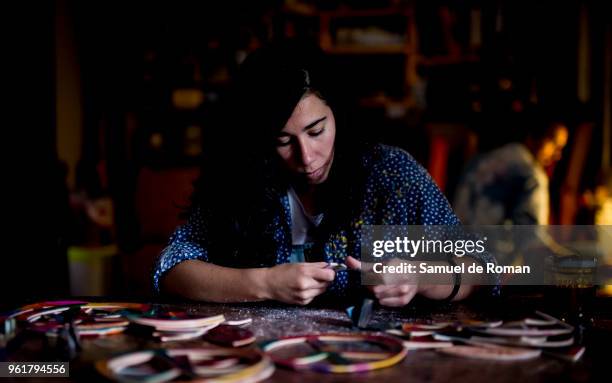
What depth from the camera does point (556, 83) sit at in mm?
6355

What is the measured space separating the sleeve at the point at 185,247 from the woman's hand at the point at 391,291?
0.53 m

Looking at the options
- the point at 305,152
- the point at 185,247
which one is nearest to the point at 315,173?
the point at 305,152

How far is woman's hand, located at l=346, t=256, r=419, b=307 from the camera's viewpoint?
1.51 meters

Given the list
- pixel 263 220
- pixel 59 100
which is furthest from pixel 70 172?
pixel 263 220

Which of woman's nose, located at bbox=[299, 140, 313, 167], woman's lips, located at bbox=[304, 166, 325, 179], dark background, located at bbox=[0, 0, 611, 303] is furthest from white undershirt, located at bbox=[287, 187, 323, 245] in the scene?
dark background, located at bbox=[0, 0, 611, 303]

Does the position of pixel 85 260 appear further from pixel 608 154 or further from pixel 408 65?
pixel 608 154

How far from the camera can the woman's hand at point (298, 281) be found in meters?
1.54

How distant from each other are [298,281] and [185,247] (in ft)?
1.54

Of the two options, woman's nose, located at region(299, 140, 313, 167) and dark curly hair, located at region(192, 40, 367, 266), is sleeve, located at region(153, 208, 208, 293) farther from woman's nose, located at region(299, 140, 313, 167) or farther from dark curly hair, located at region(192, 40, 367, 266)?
woman's nose, located at region(299, 140, 313, 167)

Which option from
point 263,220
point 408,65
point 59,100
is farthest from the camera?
point 408,65

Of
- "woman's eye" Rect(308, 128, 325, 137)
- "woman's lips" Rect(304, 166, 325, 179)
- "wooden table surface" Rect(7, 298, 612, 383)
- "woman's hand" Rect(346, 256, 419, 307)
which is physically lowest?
"wooden table surface" Rect(7, 298, 612, 383)

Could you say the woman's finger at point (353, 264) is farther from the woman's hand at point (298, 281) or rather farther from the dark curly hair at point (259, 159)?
the dark curly hair at point (259, 159)

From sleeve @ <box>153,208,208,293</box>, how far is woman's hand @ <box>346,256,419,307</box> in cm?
53

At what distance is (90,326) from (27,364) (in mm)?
191
